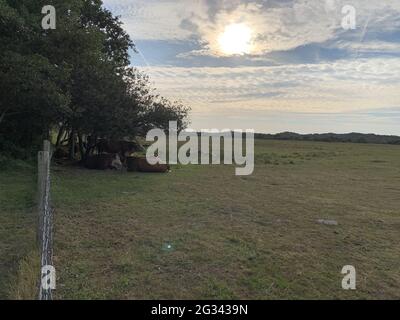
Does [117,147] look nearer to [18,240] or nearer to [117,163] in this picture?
[117,163]

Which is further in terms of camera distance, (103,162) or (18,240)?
(103,162)

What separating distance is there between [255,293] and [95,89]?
14.7 m

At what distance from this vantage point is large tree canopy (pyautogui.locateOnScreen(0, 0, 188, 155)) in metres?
14.0

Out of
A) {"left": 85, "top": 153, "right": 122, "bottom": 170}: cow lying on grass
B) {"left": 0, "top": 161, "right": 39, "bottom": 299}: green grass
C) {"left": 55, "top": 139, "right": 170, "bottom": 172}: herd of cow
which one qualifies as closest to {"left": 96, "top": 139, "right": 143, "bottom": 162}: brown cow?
{"left": 55, "top": 139, "right": 170, "bottom": 172}: herd of cow

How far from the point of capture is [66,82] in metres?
16.5

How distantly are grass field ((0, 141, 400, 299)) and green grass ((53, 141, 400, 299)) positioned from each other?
2 centimetres

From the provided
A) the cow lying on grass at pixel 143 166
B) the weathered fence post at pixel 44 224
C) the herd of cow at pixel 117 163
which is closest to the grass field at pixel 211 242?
the weathered fence post at pixel 44 224

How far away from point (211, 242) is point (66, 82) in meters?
11.7

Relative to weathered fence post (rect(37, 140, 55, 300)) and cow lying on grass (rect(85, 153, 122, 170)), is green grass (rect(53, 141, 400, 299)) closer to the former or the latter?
weathered fence post (rect(37, 140, 55, 300))

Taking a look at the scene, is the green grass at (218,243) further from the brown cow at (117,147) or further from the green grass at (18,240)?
the brown cow at (117,147)

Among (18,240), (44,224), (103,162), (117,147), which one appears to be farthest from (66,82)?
(44,224)

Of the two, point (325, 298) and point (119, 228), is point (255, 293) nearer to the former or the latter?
point (325, 298)

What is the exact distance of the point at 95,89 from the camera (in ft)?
58.7

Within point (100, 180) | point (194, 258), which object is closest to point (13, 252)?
point (194, 258)
